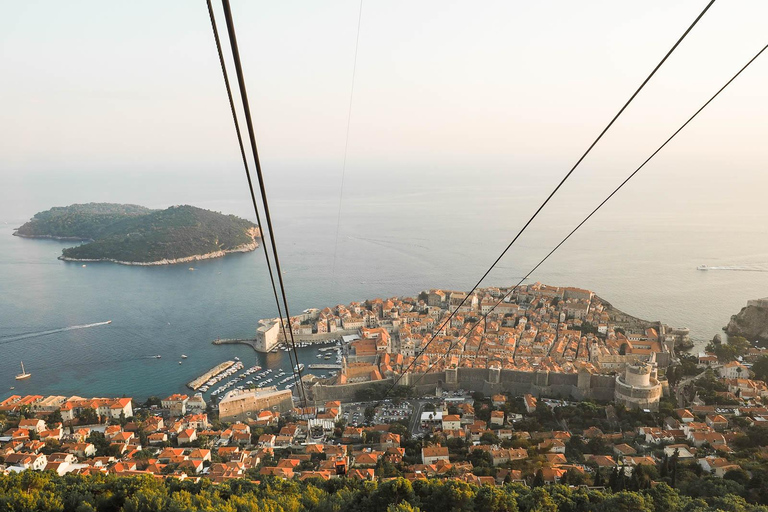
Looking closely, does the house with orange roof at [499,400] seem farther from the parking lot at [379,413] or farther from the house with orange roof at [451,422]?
the parking lot at [379,413]

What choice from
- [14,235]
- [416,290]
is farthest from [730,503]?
[14,235]

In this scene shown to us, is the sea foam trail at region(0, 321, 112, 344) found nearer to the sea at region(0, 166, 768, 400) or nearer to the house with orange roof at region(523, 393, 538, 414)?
the sea at region(0, 166, 768, 400)

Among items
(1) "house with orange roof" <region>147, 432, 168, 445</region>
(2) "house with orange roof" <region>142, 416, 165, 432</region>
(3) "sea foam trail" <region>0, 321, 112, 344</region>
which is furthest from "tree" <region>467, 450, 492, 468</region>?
(3) "sea foam trail" <region>0, 321, 112, 344</region>

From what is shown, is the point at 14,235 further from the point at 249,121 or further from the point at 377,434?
the point at 249,121

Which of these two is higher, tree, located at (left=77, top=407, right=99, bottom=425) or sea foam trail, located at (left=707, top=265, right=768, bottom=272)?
sea foam trail, located at (left=707, top=265, right=768, bottom=272)

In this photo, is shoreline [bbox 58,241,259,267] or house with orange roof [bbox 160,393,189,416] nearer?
house with orange roof [bbox 160,393,189,416]

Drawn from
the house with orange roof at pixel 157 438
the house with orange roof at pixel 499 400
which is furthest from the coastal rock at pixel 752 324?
the house with orange roof at pixel 157 438
